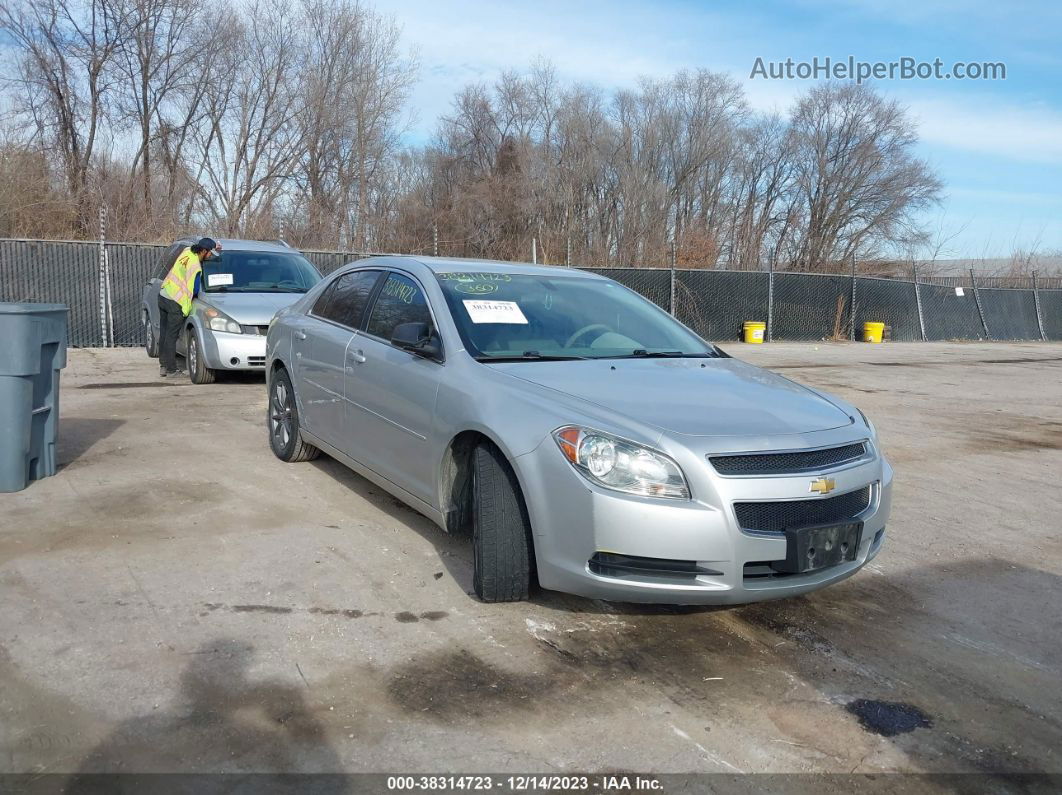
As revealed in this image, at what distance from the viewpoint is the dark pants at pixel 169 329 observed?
34.6ft

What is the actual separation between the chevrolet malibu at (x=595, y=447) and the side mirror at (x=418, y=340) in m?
0.01

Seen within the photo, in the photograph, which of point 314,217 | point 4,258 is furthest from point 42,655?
point 314,217

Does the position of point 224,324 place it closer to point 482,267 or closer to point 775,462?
point 482,267

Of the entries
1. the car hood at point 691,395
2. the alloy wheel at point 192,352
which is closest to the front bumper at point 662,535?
the car hood at point 691,395

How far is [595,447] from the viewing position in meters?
3.53

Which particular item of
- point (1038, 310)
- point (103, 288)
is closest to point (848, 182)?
point (1038, 310)

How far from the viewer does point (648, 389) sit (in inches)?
159

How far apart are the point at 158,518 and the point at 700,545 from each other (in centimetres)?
326

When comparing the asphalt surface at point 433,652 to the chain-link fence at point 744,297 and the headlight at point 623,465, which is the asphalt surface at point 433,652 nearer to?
the headlight at point 623,465

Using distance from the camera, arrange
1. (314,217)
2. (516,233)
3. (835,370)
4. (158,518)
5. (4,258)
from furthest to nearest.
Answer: (516,233), (314,217), (835,370), (4,258), (158,518)

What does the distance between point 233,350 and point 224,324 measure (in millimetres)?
317

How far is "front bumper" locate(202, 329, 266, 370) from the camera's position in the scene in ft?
32.6

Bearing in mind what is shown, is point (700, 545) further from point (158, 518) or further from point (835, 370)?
point (835, 370)

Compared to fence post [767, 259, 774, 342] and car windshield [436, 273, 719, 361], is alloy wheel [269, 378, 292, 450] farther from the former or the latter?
fence post [767, 259, 774, 342]
